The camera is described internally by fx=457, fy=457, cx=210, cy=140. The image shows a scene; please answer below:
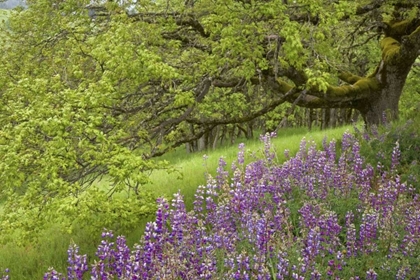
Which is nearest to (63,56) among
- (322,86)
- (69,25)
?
(69,25)

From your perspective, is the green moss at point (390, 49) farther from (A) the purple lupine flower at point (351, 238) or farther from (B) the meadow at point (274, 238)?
(A) the purple lupine flower at point (351, 238)

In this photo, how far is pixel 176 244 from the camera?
391 cm

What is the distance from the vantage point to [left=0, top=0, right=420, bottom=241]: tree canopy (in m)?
5.61

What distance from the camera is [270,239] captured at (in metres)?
3.85

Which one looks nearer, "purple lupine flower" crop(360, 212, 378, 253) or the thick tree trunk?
"purple lupine flower" crop(360, 212, 378, 253)

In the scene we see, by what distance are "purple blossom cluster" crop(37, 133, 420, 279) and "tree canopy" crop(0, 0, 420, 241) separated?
4.71ft

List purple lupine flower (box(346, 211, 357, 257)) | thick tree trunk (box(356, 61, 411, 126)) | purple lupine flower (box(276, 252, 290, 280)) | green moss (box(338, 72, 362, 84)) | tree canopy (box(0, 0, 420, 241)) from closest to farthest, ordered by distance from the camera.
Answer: purple lupine flower (box(276, 252, 290, 280)) < purple lupine flower (box(346, 211, 357, 257)) < tree canopy (box(0, 0, 420, 241)) < thick tree trunk (box(356, 61, 411, 126)) < green moss (box(338, 72, 362, 84))

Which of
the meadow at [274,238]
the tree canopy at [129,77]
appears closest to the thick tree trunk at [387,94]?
the tree canopy at [129,77]

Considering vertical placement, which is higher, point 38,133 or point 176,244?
point 38,133

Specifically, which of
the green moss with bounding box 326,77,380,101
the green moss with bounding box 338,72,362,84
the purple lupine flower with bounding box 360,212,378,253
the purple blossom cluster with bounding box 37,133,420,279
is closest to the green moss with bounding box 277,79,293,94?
the green moss with bounding box 326,77,380,101

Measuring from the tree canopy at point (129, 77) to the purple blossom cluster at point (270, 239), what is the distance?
1.44 metres

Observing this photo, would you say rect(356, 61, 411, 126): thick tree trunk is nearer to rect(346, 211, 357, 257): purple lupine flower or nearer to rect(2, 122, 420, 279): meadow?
rect(2, 122, 420, 279): meadow

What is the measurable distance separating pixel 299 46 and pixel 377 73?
605 centimetres

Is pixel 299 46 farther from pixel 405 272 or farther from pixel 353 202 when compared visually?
pixel 405 272
